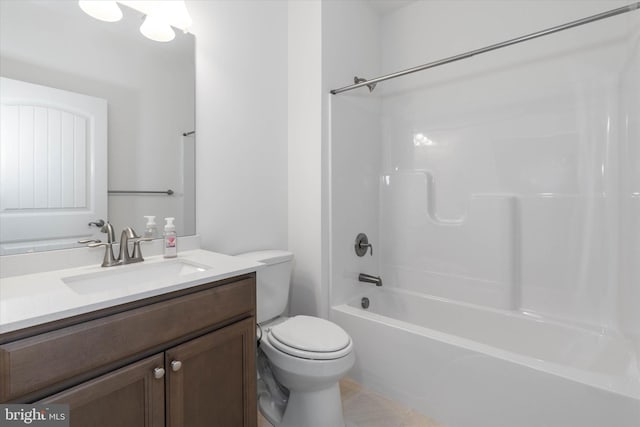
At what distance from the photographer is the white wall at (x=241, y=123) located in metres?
1.69

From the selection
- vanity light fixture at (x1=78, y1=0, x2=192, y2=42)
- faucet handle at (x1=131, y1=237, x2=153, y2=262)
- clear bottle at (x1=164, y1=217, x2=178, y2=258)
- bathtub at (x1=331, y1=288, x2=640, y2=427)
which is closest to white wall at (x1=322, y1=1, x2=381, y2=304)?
bathtub at (x1=331, y1=288, x2=640, y2=427)

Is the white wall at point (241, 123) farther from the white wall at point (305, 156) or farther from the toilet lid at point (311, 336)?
the toilet lid at point (311, 336)

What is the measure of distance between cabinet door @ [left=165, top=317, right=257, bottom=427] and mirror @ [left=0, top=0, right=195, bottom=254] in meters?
0.66

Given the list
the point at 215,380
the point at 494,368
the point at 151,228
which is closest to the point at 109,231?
the point at 151,228

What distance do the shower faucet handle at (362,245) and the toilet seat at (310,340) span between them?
717 millimetres

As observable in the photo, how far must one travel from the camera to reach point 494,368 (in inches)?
54.5

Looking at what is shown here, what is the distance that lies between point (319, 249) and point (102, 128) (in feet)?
4.11

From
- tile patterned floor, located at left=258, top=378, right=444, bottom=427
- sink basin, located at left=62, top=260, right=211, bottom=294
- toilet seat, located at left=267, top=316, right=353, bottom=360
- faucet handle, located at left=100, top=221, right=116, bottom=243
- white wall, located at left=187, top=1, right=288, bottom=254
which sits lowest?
tile patterned floor, located at left=258, top=378, right=444, bottom=427

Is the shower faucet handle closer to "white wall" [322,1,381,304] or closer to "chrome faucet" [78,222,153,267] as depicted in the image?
"white wall" [322,1,381,304]

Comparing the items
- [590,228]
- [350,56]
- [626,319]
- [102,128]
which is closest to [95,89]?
[102,128]

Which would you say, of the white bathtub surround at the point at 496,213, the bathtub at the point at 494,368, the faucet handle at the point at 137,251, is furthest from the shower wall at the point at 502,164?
the faucet handle at the point at 137,251

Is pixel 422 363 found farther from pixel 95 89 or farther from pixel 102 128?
pixel 95 89

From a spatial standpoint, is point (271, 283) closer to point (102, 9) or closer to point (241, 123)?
point (241, 123)

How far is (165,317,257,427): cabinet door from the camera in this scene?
1.02 metres
